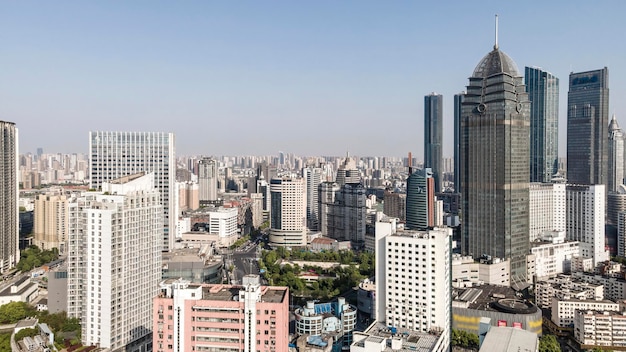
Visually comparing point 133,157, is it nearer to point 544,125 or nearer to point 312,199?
point 312,199

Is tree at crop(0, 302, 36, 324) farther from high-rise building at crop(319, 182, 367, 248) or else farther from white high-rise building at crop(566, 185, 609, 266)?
white high-rise building at crop(566, 185, 609, 266)

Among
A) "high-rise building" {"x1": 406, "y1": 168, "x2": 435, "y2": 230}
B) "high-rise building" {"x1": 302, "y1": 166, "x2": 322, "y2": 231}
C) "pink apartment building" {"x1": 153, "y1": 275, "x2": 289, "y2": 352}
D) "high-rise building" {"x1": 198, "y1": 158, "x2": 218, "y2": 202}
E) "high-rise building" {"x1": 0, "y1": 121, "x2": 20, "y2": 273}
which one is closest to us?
"pink apartment building" {"x1": 153, "y1": 275, "x2": 289, "y2": 352}

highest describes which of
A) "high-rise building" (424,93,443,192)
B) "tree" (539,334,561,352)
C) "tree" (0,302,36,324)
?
"high-rise building" (424,93,443,192)

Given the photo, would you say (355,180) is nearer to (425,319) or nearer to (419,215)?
(419,215)

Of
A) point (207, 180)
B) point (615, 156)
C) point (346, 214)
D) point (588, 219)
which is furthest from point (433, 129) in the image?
point (588, 219)

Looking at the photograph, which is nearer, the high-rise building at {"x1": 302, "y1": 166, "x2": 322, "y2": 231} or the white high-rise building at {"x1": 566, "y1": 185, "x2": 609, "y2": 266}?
the white high-rise building at {"x1": 566, "y1": 185, "x2": 609, "y2": 266}

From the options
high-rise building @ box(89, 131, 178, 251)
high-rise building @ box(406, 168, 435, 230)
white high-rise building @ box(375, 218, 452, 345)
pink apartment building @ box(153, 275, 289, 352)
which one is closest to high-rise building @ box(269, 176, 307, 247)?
high-rise building @ box(406, 168, 435, 230)

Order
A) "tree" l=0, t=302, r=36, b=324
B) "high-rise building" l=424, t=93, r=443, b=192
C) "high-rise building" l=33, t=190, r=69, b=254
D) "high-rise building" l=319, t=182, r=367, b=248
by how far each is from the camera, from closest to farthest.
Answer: "tree" l=0, t=302, r=36, b=324
"high-rise building" l=33, t=190, r=69, b=254
"high-rise building" l=319, t=182, r=367, b=248
"high-rise building" l=424, t=93, r=443, b=192
